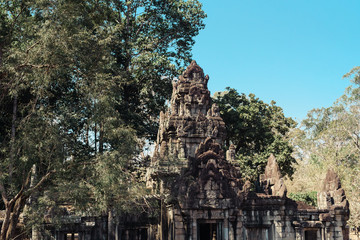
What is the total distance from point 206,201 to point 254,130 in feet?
52.2

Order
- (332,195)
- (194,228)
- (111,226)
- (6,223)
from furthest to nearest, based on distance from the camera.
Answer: (332,195)
(111,226)
(194,228)
(6,223)

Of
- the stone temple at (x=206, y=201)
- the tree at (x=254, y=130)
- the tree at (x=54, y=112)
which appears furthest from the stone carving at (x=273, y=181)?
the tree at (x=254, y=130)

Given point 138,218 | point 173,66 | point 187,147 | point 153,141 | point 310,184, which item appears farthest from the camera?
point 310,184

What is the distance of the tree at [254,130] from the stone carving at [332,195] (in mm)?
9003

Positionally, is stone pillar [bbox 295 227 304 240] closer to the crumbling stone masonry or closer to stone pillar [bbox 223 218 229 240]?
the crumbling stone masonry

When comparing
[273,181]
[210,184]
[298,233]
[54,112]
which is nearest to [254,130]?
[273,181]

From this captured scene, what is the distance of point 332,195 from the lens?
18266mm

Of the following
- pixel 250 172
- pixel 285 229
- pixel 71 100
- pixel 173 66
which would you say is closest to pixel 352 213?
pixel 250 172

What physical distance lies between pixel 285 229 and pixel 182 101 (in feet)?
28.1

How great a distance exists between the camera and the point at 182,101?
20688 mm

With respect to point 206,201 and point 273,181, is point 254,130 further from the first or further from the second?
point 206,201

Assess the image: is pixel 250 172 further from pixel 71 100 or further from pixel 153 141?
pixel 71 100

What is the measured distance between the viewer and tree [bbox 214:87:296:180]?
28.1 metres

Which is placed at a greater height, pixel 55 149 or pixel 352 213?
pixel 55 149
